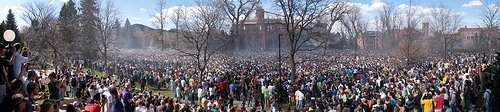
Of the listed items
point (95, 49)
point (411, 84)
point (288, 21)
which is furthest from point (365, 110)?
point (95, 49)

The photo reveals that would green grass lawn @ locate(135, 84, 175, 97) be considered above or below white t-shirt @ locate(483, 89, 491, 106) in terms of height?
below

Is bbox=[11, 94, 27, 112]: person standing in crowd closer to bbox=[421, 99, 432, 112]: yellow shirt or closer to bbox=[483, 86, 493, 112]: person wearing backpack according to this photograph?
bbox=[421, 99, 432, 112]: yellow shirt

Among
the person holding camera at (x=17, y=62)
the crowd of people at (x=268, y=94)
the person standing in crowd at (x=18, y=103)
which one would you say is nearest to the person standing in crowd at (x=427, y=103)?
the crowd of people at (x=268, y=94)

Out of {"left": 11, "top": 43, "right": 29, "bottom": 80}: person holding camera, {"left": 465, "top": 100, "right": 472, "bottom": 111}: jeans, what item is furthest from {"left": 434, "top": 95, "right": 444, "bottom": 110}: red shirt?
{"left": 11, "top": 43, "right": 29, "bottom": 80}: person holding camera

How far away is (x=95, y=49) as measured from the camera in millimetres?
49906

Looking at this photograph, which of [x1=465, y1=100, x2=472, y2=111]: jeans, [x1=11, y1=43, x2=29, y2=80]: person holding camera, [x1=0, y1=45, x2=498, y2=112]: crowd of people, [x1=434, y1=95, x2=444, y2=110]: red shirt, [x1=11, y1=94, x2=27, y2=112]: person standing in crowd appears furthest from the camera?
[x1=465, y1=100, x2=472, y2=111]: jeans

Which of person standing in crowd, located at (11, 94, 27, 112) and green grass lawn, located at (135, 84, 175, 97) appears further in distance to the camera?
green grass lawn, located at (135, 84, 175, 97)

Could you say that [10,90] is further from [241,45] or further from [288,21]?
[241,45]

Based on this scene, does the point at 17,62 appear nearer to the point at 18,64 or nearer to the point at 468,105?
the point at 18,64

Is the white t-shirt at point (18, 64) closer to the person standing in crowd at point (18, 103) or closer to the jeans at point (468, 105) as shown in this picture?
the person standing in crowd at point (18, 103)

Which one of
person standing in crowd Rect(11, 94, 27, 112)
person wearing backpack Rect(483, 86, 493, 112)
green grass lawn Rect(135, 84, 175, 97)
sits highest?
person standing in crowd Rect(11, 94, 27, 112)

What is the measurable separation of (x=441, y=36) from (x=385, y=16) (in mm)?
10009

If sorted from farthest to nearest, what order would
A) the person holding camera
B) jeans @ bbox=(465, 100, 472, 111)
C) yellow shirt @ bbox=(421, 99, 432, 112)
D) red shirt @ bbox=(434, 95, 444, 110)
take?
1. jeans @ bbox=(465, 100, 472, 111)
2. red shirt @ bbox=(434, 95, 444, 110)
3. yellow shirt @ bbox=(421, 99, 432, 112)
4. the person holding camera

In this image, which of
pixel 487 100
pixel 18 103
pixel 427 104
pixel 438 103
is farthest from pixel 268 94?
pixel 18 103
